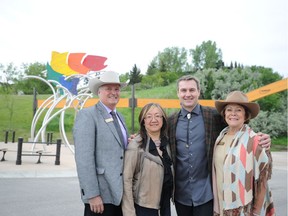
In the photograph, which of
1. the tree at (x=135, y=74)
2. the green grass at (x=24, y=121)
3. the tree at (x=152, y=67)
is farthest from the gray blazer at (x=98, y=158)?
the tree at (x=152, y=67)

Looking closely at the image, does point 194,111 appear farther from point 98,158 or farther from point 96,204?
point 96,204

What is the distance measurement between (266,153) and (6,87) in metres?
29.2

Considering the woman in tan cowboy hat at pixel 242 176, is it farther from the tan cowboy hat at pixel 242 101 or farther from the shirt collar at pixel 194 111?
the shirt collar at pixel 194 111

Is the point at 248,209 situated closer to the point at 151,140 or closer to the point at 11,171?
the point at 151,140

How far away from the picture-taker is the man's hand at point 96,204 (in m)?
2.98

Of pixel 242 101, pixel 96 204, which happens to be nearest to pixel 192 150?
pixel 242 101

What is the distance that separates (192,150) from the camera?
336cm

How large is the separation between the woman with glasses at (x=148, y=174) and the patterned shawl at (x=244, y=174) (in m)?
0.58

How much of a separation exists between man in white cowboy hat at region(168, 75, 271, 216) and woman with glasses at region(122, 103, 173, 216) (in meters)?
0.18

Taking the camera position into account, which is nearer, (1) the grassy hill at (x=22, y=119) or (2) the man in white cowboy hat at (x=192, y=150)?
(2) the man in white cowboy hat at (x=192, y=150)

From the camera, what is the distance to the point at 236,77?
1230 inches

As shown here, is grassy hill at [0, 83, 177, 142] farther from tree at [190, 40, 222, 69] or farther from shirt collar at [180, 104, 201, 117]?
tree at [190, 40, 222, 69]

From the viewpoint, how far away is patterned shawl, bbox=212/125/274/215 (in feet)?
9.61

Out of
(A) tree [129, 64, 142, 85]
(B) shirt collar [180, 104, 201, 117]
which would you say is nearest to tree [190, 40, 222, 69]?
(A) tree [129, 64, 142, 85]
